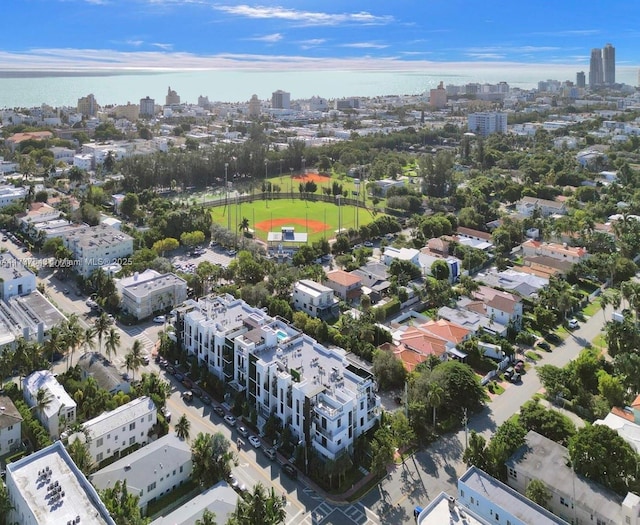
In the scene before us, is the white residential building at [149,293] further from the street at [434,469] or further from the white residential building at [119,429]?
the street at [434,469]

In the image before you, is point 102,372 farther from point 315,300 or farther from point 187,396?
point 315,300

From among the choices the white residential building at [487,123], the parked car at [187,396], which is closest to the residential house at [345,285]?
the parked car at [187,396]

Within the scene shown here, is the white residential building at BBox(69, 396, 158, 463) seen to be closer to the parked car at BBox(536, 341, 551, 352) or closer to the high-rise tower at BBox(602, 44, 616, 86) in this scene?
the parked car at BBox(536, 341, 551, 352)

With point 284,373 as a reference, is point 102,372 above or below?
below

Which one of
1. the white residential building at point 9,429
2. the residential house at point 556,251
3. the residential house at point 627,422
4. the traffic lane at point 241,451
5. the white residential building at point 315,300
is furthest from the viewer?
the residential house at point 556,251

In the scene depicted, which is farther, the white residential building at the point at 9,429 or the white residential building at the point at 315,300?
the white residential building at the point at 315,300

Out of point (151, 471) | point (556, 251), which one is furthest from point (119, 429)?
point (556, 251)

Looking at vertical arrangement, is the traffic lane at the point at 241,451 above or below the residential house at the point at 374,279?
below

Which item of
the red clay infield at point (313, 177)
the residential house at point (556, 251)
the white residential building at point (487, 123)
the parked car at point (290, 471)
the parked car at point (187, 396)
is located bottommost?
the parked car at point (290, 471)
